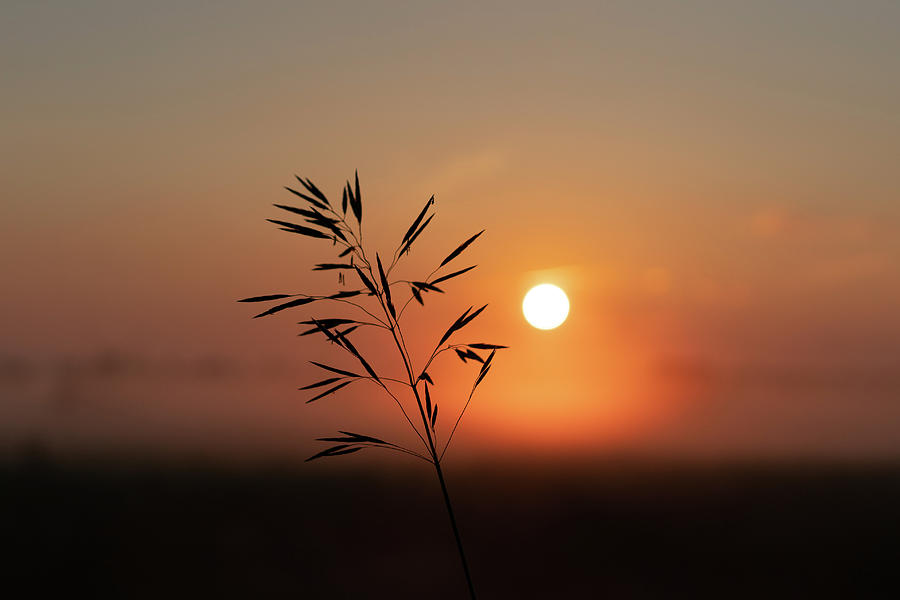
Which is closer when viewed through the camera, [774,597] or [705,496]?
[774,597]

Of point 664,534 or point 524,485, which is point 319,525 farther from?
point 664,534

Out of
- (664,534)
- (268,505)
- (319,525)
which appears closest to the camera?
(664,534)

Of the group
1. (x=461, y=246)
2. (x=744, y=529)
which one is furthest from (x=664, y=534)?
(x=461, y=246)

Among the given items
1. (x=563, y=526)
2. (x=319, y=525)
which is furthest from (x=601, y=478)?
(x=319, y=525)

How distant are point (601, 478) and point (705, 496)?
2459 centimetres

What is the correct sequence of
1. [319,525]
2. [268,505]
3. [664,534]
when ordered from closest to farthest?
1. [664,534]
2. [319,525]
3. [268,505]

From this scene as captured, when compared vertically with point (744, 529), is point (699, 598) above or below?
below

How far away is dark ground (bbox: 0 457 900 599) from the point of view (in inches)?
3703

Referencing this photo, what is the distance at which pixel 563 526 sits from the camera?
4975 inches

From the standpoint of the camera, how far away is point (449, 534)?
115000 mm

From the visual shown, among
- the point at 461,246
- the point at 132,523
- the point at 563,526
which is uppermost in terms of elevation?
the point at 132,523

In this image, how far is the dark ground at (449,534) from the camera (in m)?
94.1

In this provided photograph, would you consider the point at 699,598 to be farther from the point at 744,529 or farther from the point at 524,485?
the point at 524,485

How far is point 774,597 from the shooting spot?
7556 cm
